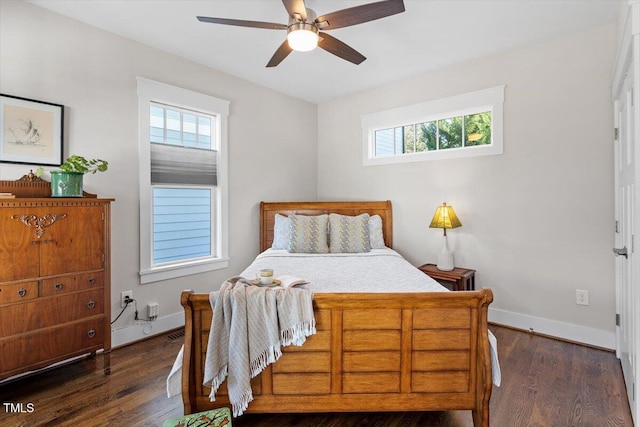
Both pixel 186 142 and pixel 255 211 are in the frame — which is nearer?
pixel 186 142

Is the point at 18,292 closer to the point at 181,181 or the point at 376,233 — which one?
the point at 181,181

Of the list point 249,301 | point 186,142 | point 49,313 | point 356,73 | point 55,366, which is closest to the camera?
point 249,301

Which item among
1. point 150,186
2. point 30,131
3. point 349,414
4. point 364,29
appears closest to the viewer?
point 349,414

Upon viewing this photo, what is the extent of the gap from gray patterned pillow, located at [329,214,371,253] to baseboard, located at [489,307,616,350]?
1478 mm

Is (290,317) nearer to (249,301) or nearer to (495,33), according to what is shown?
(249,301)

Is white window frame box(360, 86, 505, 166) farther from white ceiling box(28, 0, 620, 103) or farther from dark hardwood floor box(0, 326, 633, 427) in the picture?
dark hardwood floor box(0, 326, 633, 427)

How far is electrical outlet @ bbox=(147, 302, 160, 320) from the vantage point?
308 centimetres

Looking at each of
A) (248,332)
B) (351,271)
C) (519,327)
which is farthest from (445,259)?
(248,332)

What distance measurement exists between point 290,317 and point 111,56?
2768 millimetres

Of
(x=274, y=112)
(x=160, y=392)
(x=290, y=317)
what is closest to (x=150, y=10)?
(x=274, y=112)

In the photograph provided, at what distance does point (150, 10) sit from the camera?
2.52 m

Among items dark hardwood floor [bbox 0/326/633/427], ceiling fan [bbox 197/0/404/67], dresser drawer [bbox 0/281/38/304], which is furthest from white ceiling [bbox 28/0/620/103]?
dark hardwood floor [bbox 0/326/633/427]

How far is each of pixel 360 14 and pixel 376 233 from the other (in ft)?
7.74

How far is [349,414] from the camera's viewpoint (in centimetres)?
195
